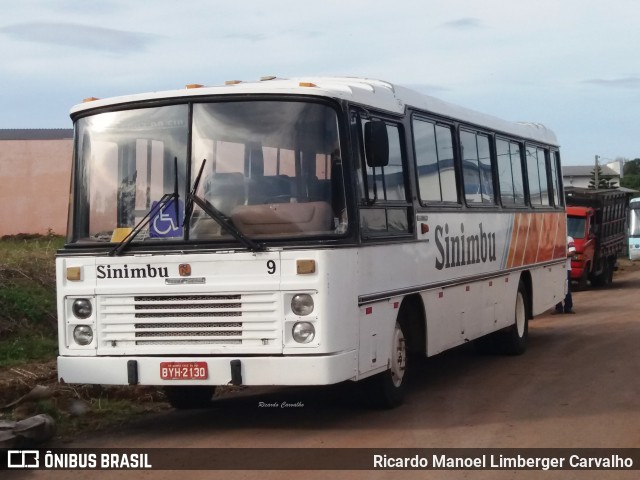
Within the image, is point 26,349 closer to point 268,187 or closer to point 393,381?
point 393,381

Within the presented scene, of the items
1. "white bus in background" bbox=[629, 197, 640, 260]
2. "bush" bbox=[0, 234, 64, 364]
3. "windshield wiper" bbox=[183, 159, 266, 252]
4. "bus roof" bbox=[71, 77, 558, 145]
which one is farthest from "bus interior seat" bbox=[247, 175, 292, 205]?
"white bus in background" bbox=[629, 197, 640, 260]

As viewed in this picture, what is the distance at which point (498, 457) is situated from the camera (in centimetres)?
811

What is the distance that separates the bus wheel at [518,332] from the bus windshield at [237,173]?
6367 mm

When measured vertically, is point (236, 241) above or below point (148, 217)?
below

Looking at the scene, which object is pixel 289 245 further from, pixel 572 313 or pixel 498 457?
pixel 572 313

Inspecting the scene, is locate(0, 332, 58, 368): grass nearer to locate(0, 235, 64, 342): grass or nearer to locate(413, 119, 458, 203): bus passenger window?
locate(0, 235, 64, 342): grass

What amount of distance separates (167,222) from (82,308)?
3.54 ft

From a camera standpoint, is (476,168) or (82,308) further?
(476,168)

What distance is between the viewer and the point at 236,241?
8.94 meters

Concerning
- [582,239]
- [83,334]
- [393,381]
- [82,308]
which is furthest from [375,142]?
[582,239]

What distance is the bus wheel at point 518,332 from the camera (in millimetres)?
14820

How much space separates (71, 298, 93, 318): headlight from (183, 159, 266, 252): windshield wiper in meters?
1.14

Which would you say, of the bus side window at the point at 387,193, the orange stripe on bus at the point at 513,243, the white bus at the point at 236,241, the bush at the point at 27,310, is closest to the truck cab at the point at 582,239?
the orange stripe on bus at the point at 513,243

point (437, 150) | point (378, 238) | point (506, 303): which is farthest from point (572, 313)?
Answer: point (378, 238)
